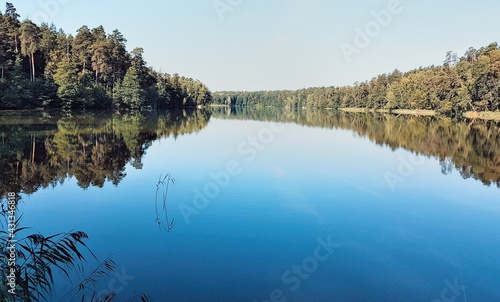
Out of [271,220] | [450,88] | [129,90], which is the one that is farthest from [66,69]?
[450,88]

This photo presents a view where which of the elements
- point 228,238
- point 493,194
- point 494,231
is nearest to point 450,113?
point 493,194

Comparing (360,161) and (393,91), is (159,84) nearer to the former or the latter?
(393,91)

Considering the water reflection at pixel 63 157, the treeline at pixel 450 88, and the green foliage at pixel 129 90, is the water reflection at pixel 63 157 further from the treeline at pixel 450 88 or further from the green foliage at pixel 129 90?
the treeline at pixel 450 88

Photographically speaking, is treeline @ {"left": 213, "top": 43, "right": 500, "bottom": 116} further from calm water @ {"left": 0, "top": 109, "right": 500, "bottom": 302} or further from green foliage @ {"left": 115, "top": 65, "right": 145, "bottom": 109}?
green foliage @ {"left": 115, "top": 65, "right": 145, "bottom": 109}

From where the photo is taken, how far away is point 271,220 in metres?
10.3

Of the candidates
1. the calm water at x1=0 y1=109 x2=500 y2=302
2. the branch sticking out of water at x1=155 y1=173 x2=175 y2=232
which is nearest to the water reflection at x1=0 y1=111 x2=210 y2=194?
the calm water at x1=0 y1=109 x2=500 y2=302

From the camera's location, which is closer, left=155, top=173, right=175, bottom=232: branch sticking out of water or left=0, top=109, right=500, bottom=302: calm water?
left=0, top=109, right=500, bottom=302: calm water

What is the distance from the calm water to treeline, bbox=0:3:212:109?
91.4 feet

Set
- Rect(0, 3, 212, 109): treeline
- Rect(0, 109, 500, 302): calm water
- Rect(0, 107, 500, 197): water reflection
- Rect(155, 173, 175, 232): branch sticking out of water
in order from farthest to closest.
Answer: Rect(0, 3, 212, 109): treeline → Rect(0, 107, 500, 197): water reflection → Rect(155, 173, 175, 232): branch sticking out of water → Rect(0, 109, 500, 302): calm water

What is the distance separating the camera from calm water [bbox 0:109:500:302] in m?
6.80

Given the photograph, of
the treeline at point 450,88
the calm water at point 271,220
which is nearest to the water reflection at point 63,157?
the calm water at point 271,220

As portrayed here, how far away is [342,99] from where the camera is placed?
13462 centimetres

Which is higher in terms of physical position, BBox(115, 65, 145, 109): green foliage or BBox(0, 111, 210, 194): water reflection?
BBox(115, 65, 145, 109): green foliage

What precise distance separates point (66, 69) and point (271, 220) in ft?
155
